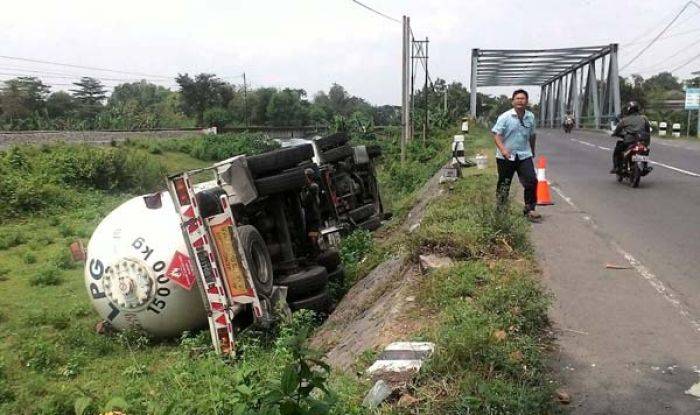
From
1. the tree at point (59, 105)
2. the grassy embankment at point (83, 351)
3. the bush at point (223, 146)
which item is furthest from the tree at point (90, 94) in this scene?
the grassy embankment at point (83, 351)

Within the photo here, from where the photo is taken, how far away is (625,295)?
5457mm

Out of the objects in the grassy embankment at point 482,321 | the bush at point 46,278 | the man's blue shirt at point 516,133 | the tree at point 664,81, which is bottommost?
the bush at point 46,278

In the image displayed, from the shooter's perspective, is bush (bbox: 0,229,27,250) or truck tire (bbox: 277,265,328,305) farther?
bush (bbox: 0,229,27,250)

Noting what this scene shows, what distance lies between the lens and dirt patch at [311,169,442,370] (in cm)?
477

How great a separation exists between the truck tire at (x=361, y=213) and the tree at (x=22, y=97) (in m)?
55.0

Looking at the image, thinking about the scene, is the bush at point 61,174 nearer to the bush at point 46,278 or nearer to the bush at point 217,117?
the bush at point 46,278

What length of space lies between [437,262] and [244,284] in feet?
6.23

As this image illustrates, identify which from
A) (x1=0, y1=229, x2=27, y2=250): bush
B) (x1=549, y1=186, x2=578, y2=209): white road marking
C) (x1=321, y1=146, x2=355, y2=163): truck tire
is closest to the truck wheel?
(x1=321, y1=146, x2=355, y2=163): truck tire

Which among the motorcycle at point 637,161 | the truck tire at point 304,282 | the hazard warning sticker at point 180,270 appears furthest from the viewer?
the motorcycle at point 637,161

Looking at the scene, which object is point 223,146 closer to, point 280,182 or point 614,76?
point 614,76

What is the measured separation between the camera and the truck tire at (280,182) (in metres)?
6.84

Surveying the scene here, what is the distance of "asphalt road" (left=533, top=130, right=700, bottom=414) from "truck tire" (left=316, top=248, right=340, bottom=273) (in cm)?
261

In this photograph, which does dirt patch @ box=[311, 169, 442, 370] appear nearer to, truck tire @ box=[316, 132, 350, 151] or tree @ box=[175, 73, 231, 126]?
truck tire @ box=[316, 132, 350, 151]

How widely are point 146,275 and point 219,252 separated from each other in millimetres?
1104
